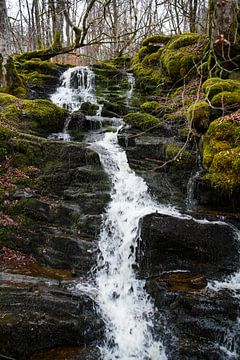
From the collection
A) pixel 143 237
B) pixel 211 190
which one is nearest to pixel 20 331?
pixel 143 237

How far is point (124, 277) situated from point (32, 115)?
601cm

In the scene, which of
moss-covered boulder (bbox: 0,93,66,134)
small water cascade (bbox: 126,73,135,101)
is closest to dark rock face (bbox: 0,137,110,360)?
moss-covered boulder (bbox: 0,93,66,134)

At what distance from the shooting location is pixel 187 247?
20.4 ft

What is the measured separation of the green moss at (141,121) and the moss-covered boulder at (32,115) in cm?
220

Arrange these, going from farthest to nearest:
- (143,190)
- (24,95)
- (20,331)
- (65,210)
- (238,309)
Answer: (24,95) → (143,190) → (65,210) → (238,309) → (20,331)

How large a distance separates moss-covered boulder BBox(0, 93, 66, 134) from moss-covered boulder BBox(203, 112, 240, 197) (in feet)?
15.8

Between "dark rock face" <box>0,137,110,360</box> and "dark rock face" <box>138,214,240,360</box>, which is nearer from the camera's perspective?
"dark rock face" <box>0,137,110,360</box>

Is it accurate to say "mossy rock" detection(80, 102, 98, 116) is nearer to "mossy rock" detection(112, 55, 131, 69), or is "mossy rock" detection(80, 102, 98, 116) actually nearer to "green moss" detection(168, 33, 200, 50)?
"green moss" detection(168, 33, 200, 50)

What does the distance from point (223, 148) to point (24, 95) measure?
7.75 metres

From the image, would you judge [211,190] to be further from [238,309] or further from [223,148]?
[238,309]

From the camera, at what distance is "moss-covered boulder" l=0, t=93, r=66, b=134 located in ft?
31.5

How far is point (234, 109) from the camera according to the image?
8.39 meters

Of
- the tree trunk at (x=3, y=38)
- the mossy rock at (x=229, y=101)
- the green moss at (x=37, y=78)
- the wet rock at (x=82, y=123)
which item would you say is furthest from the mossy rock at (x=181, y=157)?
the green moss at (x=37, y=78)

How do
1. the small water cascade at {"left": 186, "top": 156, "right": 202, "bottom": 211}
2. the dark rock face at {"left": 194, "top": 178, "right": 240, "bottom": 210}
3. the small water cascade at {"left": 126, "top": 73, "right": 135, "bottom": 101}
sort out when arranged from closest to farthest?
the dark rock face at {"left": 194, "top": 178, "right": 240, "bottom": 210}
the small water cascade at {"left": 186, "top": 156, "right": 202, "bottom": 211}
the small water cascade at {"left": 126, "top": 73, "right": 135, "bottom": 101}
